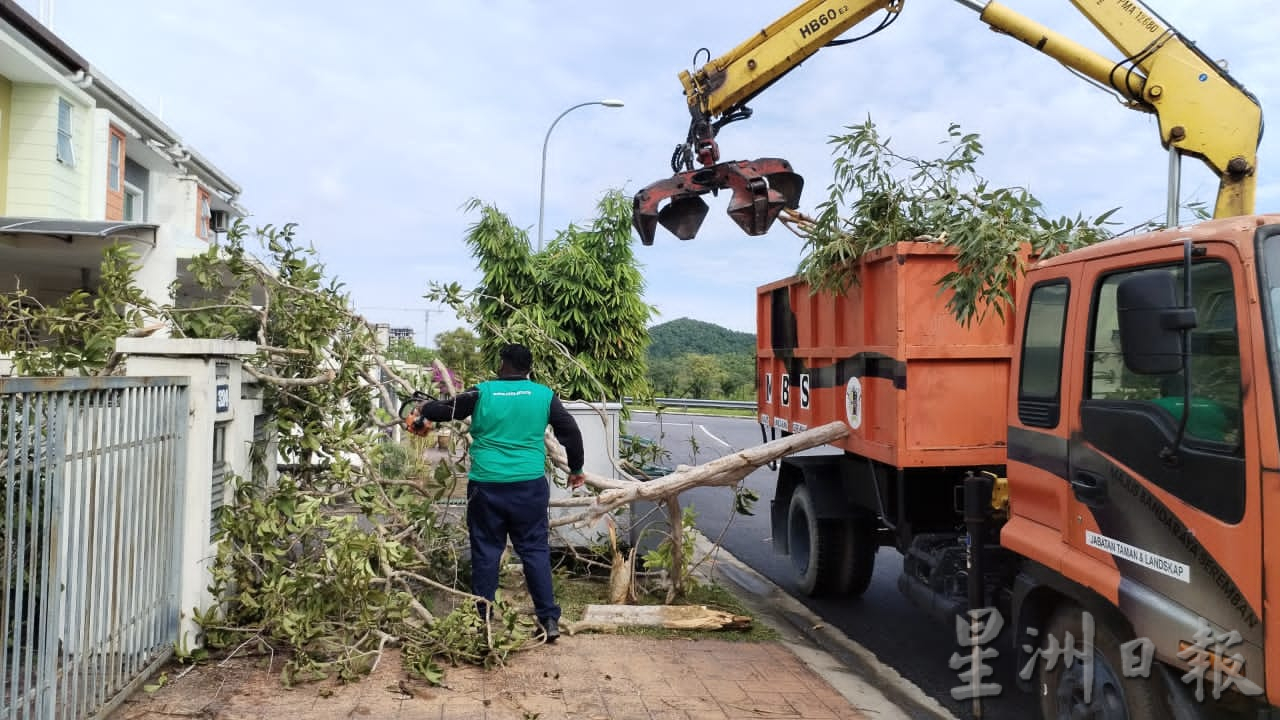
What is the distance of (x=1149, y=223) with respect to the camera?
17.5ft

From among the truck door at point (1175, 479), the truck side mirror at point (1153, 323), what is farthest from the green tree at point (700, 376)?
the truck side mirror at point (1153, 323)

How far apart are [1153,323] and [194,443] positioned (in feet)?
14.8

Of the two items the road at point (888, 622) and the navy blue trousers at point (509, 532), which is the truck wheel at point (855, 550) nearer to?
the road at point (888, 622)

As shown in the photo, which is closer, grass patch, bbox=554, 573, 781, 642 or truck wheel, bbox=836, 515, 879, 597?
grass patch, bbox=554, 573, 781, 642

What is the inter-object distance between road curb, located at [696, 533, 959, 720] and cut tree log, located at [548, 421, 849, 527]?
1.21 m

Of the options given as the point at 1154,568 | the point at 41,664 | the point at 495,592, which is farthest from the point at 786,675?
the point at 41,664

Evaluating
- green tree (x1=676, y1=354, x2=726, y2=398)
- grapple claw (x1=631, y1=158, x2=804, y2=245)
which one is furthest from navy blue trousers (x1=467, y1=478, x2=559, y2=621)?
green tree (x1=676, y1=354, x2=726, y2=398)

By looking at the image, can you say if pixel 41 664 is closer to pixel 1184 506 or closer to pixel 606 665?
pixel 606 665

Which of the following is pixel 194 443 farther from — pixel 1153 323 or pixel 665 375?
pixel 665 375

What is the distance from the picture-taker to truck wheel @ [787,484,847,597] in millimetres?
7441

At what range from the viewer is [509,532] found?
5727mm

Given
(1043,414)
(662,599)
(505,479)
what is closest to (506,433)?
(505,479)

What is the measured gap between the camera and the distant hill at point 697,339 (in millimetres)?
64250

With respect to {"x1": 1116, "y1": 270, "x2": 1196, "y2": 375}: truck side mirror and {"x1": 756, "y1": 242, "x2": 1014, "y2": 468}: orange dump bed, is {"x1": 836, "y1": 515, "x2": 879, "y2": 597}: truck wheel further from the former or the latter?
{"x1": 1116, "y1": 270, "x2": 1196, "y2": 375}: truck side mirror
